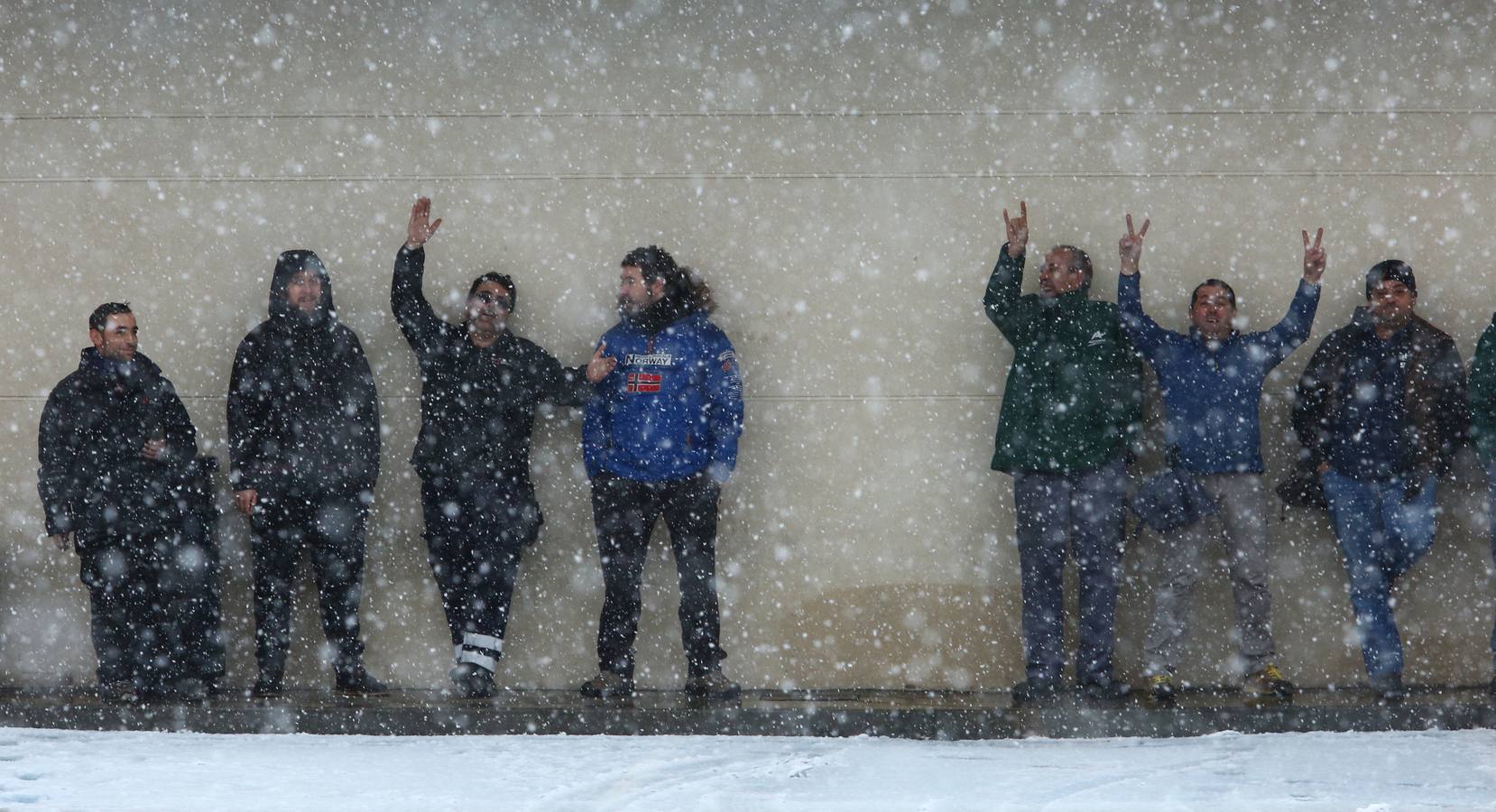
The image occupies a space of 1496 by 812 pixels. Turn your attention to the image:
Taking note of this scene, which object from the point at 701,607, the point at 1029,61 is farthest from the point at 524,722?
the point at 1029,61

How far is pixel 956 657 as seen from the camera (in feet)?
21.7

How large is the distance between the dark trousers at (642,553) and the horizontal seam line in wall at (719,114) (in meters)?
1.74

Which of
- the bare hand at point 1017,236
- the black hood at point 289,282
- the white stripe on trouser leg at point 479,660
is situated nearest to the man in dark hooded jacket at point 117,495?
the black hood at point 289,282

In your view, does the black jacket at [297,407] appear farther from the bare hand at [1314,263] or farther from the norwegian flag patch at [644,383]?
the bare hand at [1314,263]

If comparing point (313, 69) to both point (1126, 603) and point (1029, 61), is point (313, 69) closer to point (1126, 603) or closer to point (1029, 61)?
point (1029, 61)

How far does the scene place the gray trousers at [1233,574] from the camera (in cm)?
619

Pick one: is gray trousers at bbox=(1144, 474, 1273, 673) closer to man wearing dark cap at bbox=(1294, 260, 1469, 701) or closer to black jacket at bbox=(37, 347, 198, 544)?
man wearing dark cap at bbox=(1294, 260, 1469, 701)

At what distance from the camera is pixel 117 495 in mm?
6074

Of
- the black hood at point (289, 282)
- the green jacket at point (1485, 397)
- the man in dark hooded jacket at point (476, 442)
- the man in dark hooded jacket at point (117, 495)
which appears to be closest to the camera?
the green jacket at point (1485, 397)

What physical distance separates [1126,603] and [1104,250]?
1601 mm

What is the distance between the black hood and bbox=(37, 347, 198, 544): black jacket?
0.65m

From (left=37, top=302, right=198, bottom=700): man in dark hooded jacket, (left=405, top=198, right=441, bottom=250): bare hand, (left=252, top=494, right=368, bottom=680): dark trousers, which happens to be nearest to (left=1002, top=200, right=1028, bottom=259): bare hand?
(left=405, top=198, right=441, bottom=250): bare hand

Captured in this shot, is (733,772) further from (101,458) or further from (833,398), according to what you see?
(101,458)

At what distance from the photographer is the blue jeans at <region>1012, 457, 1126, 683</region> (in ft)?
20.0
